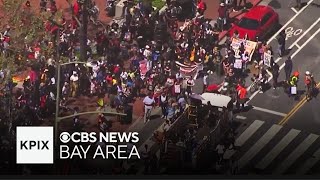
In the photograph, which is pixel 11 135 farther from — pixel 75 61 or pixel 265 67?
pixel 265 67

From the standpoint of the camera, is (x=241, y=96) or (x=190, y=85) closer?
(x=190, y=85)

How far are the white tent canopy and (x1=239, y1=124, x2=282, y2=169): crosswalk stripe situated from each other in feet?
7.16

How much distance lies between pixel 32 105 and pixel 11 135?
67.0 inches

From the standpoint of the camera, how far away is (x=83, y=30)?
242 ft

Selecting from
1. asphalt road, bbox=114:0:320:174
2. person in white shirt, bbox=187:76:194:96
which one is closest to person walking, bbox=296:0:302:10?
asphalt road, bbox=114:0:320:174

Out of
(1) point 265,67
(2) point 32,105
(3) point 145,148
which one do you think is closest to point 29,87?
(2) point 32,105

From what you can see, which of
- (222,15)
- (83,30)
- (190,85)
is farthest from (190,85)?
(83,30)

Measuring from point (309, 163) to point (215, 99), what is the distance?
190 inches

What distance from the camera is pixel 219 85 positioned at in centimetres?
7381

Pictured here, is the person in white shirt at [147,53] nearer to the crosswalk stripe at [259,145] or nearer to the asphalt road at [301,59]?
the asphalt road at [301,59]

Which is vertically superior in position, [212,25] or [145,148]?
[212,25]

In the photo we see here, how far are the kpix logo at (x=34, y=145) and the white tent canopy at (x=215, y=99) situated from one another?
21.9ft

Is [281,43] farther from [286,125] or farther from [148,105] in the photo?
[148,105]

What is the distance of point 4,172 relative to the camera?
72.8 meters
